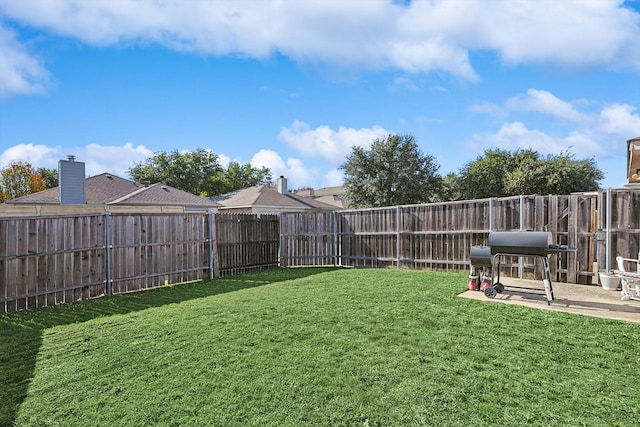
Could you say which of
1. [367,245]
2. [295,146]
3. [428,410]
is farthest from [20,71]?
[295,146]

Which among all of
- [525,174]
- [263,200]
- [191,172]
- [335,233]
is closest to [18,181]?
[191,172]

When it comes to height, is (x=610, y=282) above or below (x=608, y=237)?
below

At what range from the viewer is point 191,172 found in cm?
3500

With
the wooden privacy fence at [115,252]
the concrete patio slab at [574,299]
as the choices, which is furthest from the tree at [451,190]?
the concrete patio slab at [574,299]

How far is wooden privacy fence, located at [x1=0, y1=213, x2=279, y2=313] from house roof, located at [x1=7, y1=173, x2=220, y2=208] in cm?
835

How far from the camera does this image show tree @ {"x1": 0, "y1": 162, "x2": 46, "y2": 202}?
107ft

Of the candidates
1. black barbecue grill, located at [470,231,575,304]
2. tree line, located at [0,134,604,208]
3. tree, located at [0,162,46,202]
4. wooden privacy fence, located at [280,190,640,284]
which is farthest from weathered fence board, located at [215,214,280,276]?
tree, located at [0,162,46,202]

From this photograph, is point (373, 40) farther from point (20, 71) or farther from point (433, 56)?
point (20, 71)

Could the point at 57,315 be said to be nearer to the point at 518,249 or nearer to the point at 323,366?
the point at 323,366

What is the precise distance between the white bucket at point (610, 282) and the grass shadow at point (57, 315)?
595 centimetres

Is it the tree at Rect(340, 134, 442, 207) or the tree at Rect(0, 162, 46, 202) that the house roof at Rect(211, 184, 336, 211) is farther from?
the tree at Rect(0, 162, 46, 202)

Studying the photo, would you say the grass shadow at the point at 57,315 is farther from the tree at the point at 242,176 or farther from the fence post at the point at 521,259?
the tree at the point at 242,176

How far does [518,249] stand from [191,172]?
33712 mm

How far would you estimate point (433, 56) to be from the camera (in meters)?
11.4
